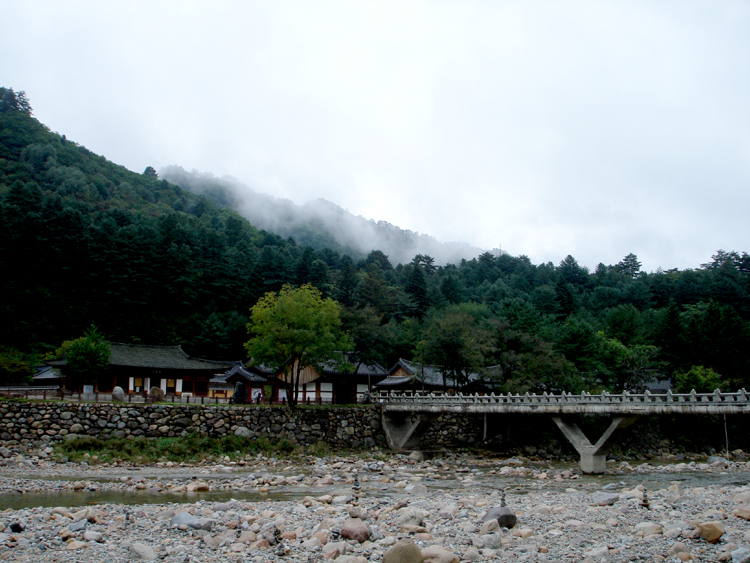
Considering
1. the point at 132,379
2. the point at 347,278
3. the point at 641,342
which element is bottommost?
the point at 132,379

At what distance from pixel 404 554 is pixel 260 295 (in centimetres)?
6588

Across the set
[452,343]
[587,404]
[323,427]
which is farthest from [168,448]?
[587,404]

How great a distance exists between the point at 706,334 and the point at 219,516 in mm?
52026

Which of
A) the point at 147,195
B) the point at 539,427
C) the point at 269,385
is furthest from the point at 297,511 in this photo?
the point at 147,195

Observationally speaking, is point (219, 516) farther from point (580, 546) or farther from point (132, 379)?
point (132, 379)

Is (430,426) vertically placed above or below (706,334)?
below

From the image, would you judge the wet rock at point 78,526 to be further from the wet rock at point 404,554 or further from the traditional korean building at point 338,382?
the traditional korean building at point 338,382

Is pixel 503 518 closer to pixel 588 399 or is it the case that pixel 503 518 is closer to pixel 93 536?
pixel 93 536

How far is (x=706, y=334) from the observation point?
172ft

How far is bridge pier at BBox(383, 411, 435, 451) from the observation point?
38750 mm

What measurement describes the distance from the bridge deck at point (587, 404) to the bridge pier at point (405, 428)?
0.82 m

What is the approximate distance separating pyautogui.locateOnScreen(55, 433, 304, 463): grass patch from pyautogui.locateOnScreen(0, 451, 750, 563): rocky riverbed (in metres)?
1.97

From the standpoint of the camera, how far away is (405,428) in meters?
40.2

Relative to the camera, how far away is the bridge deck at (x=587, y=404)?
25469mm
